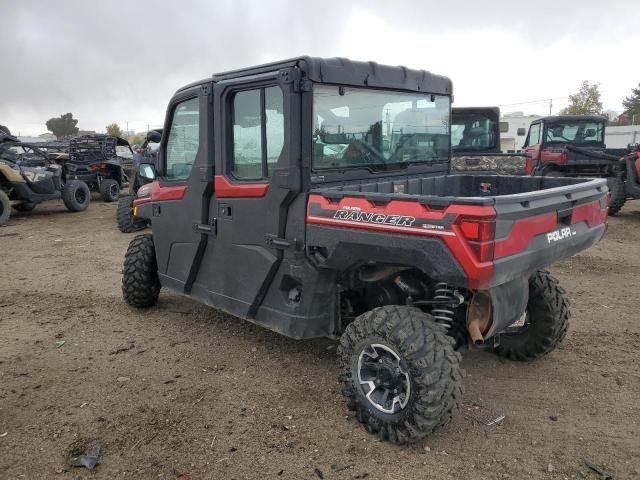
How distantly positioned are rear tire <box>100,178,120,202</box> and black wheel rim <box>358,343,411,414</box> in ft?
43.8

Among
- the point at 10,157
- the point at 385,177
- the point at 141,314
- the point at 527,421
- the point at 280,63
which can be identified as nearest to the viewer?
the point at 527,421

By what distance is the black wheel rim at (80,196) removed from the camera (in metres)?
13.5

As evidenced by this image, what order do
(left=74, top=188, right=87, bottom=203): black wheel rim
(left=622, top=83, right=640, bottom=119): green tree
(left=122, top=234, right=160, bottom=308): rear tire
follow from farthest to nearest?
1. (left=622, top=83, right=640, bottom=119): green tree
2. (left=74, top=188, right=87, bottom=203): black wheel rim
3. (left=122, top=234, right=160, bottom=308): rear tire

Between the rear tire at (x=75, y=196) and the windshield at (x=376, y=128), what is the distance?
1109cm

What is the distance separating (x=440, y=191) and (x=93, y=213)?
36.0 feet

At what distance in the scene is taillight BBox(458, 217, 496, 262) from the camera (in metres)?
2.62

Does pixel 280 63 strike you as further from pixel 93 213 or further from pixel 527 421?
pixel 93 213

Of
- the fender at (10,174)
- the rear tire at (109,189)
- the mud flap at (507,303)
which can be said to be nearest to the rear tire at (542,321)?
the mud flap at (507,303)

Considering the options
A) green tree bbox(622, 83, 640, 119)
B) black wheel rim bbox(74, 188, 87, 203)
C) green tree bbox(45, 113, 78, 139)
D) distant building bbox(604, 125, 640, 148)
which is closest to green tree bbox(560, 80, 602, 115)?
distant building bbox(604, 125, 640, 148)

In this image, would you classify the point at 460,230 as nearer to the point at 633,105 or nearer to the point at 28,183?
the point at 28,183

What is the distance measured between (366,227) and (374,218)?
8cm

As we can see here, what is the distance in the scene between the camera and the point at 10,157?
485 inches

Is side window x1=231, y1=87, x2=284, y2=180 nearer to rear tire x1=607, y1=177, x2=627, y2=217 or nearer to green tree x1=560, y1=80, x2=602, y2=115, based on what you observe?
rear tire x1=607, y1=177, x2=627, y2=217

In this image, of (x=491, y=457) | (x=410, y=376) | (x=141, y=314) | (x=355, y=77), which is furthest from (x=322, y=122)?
(x=141, y=314)
